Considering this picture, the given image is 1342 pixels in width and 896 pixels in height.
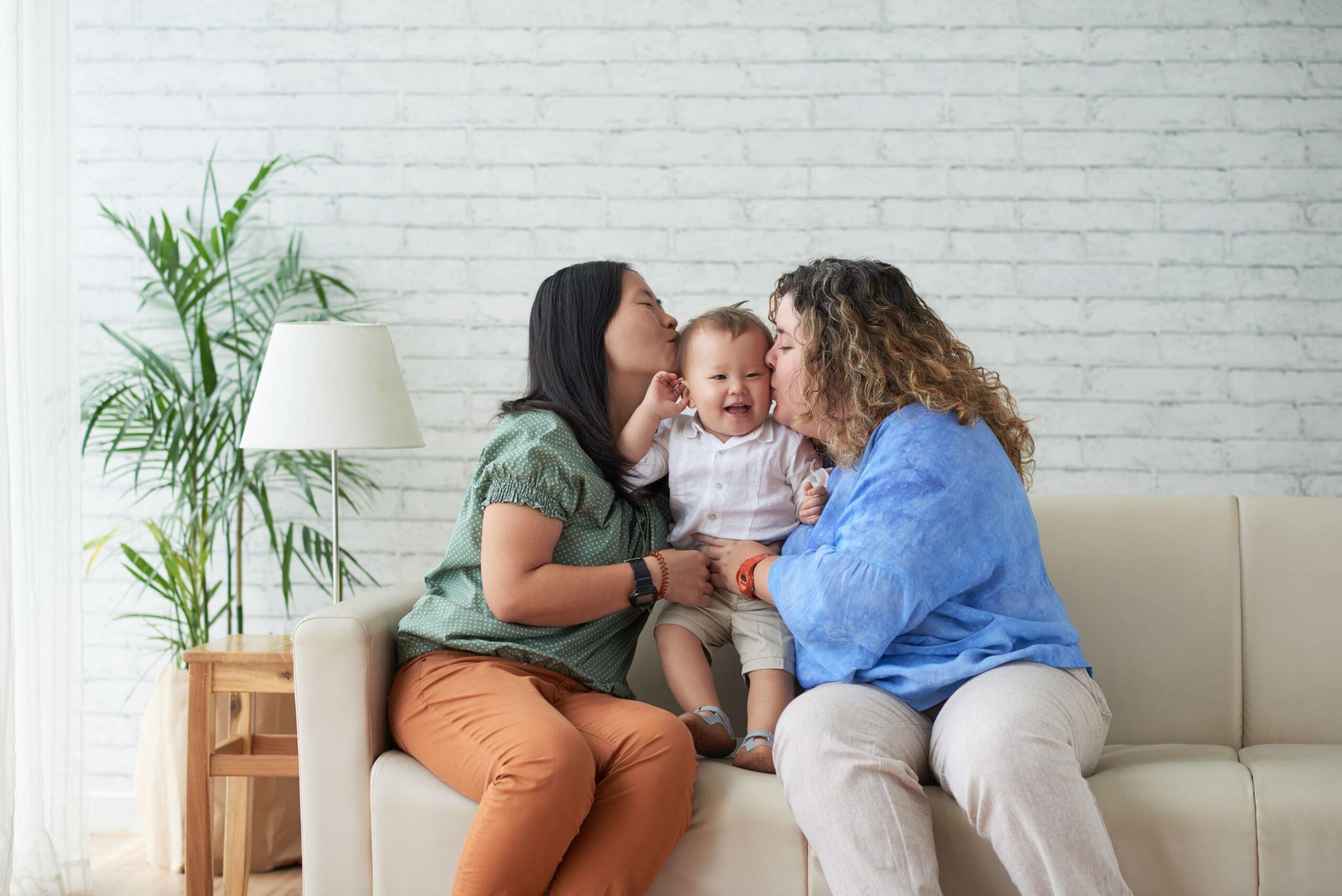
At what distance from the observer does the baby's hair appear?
6.06 ft

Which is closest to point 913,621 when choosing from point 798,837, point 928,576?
point 928,576

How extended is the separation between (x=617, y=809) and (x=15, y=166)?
179cm

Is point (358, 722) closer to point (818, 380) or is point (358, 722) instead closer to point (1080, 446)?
point (818, 380)

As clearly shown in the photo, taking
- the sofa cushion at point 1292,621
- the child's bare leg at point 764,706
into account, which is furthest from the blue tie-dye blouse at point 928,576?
the sofa cushion at point 1292,621

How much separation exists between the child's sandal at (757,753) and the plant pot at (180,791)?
1204 millimetres

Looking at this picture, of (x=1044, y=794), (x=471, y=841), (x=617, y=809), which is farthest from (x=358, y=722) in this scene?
(x=1044, y=794)

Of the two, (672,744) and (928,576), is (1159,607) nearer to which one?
(928,576)

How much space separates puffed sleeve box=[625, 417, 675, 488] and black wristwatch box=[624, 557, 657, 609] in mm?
210

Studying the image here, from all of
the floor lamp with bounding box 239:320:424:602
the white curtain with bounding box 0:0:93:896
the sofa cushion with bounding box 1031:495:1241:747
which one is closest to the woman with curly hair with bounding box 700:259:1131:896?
the sofa cushion with bounding box 1031:495:1241:747

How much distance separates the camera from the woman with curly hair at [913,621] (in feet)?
4.48

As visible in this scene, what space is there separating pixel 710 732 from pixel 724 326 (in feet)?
2.23

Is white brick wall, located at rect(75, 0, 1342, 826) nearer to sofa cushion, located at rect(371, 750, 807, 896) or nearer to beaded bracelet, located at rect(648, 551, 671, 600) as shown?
beaded bracelet, located at rect(648, 551, 671, 600)

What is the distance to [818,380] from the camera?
5.49ft

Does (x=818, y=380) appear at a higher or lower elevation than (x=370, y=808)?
higher
